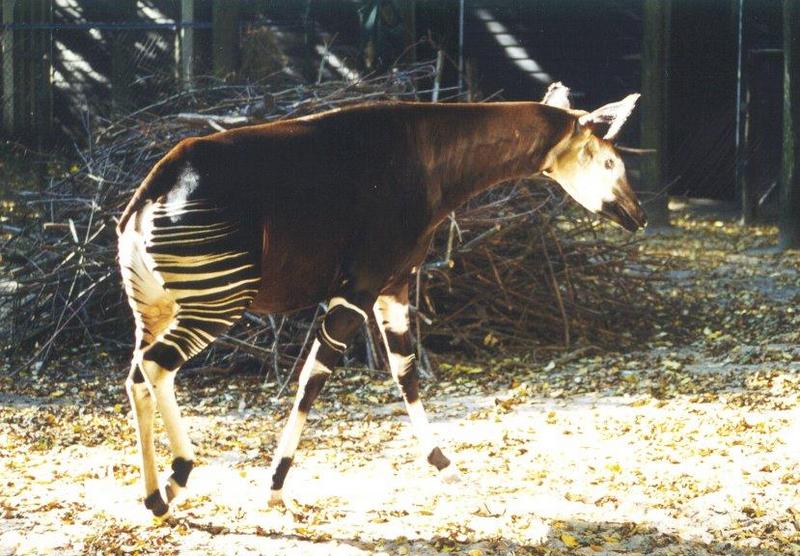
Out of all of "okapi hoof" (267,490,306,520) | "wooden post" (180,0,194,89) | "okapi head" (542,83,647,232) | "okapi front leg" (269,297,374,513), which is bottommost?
"okapi hoof" (267,490,306,520)

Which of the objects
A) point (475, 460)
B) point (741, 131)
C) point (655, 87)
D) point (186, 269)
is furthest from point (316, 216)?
point (741, 131)

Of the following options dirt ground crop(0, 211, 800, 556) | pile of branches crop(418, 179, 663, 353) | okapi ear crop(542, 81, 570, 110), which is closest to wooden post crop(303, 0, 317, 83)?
pile of branches crop(418, 179, 663, 353)

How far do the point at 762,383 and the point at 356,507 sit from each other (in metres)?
2.89

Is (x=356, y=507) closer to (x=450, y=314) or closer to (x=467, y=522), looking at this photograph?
(x=467, y=522)

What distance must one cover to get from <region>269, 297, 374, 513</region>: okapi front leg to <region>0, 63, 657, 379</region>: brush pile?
7.93ft

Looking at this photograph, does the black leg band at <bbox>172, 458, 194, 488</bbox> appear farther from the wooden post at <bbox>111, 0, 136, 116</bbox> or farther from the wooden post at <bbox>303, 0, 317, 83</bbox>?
the wooden post at <bbox>303, 0, 317, 83</bbox>

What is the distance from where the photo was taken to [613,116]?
15.5 ft

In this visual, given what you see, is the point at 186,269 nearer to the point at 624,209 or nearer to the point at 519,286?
the point at 624,209

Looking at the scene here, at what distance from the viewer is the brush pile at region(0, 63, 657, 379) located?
7.41 meters

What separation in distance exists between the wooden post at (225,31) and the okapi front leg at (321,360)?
27.6 feet

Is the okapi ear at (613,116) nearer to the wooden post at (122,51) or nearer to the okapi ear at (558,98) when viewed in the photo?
the okapi ear at (558,98)

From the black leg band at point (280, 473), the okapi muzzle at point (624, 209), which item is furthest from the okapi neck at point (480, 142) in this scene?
the black leg band at point (280, 473)

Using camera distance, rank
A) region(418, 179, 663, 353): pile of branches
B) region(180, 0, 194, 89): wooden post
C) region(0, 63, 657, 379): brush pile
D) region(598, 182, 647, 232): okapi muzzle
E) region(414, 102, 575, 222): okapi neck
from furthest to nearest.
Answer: region(180, 0, 194, 89): wooden post → region(418, 179, 663, 353): pile of branches → region(0, 63, 657, 379): brush pile → region(598, 182, 647, 232): okapi muzzle → region(414, 102, 575, 222): okapi neck

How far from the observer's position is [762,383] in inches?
266
